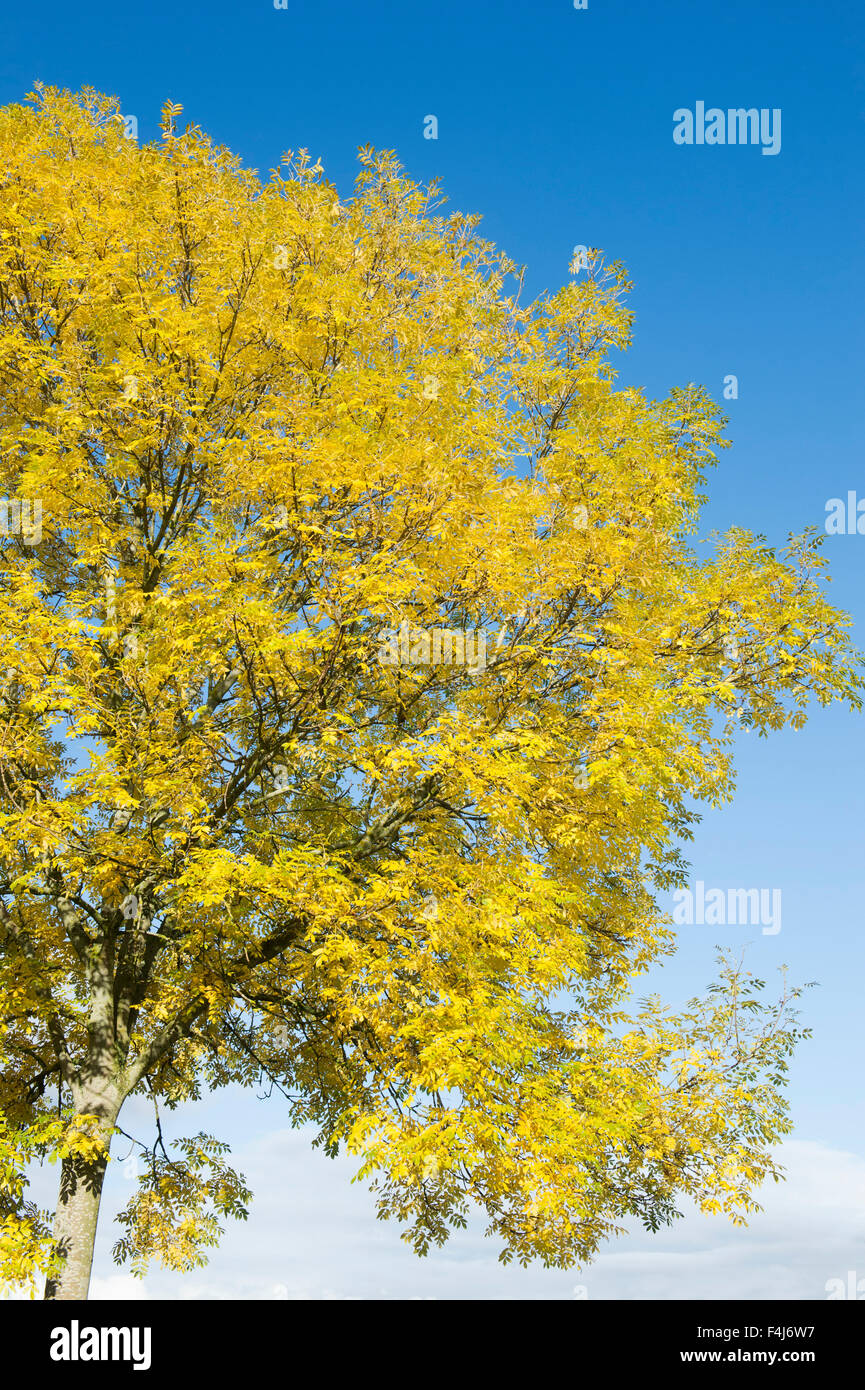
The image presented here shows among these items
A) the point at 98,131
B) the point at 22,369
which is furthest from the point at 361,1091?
the point at 98,131

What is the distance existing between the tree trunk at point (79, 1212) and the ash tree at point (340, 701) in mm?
37

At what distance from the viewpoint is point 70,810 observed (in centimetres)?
923

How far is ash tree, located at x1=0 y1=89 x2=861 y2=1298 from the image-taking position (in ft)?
30.3

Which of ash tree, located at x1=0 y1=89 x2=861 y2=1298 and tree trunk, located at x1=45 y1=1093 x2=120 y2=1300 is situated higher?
ash tree, located at x1=0 y1=89 x2=861 y2=1298

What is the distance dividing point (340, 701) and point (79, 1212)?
588cm

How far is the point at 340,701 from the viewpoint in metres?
10.9

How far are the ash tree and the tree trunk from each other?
37 millimetres

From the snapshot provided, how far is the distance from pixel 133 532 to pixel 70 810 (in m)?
4.67

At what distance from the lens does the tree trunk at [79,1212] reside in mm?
9945

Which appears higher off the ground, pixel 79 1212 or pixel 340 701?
pixel 340 701

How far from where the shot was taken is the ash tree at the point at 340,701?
9.23m

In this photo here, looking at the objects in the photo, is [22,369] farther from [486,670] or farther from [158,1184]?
[158,1184]

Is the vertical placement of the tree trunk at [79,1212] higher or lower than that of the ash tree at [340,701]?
lower

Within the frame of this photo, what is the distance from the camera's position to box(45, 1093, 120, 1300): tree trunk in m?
9.95
